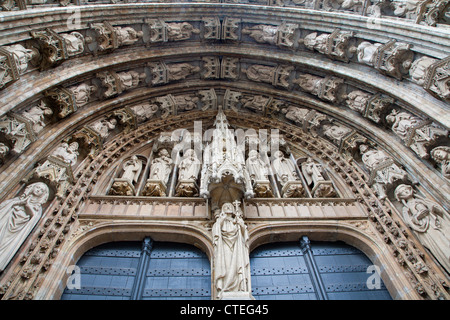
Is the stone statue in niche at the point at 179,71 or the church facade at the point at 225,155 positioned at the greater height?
the stone statue in niche at the point at 179,71

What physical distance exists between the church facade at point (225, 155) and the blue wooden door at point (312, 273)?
0.08ft

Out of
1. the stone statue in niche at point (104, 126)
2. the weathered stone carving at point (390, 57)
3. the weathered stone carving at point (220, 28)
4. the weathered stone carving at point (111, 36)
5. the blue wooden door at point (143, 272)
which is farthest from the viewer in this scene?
the weathered stone carving at point (220, 28)

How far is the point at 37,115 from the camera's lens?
5547 millimetres

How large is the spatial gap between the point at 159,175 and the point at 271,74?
3.87 meters

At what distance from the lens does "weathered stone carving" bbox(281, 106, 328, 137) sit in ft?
25.3

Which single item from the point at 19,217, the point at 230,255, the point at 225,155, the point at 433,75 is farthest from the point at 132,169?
the point at 433,75

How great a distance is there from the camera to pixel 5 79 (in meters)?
4.86

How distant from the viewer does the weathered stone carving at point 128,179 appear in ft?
19.9

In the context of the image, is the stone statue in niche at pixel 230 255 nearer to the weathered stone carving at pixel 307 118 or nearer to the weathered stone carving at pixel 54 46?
the weathered stone carving at pixel 307 118

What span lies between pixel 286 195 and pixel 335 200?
863mm

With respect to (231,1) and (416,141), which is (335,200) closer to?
(416,141)

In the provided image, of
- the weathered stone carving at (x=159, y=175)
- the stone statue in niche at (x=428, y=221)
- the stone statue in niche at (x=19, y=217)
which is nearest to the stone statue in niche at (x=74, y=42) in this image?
the weathered stone carving at (x=159, y=175)

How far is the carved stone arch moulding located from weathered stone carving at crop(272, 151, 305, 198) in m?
0.69

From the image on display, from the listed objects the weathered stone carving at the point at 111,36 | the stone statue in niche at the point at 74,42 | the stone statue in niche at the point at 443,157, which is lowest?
the stone statue in niche at the point at 443,157
